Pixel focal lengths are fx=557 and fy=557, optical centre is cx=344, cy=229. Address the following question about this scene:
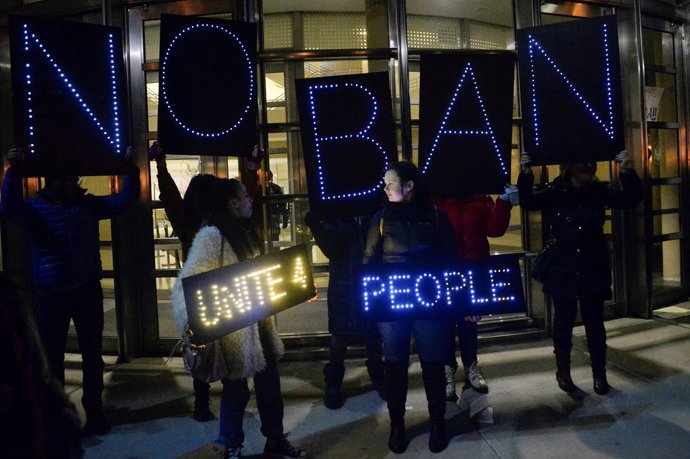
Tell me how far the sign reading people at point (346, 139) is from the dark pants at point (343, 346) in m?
0.99

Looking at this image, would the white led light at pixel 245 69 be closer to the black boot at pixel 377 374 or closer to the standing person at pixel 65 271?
the standing person at pixel 65 271

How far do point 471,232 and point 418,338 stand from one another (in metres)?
1.33

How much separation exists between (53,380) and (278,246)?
4.14 metres

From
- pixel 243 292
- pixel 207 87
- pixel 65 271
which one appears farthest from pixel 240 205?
pixel 65 271

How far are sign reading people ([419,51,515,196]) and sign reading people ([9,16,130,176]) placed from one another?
2.34 meters

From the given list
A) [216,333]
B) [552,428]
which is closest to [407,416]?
[552,428]

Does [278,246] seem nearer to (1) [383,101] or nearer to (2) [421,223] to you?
(1) [383,101]

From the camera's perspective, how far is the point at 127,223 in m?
5.70

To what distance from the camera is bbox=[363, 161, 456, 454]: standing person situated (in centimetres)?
351

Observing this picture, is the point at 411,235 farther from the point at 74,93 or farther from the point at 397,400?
the point at 74,93

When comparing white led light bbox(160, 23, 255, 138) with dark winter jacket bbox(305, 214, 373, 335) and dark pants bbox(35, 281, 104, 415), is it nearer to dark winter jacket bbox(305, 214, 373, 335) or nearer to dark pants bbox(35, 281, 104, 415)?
dark winter jacket bbox(305, 214, 373, 335)

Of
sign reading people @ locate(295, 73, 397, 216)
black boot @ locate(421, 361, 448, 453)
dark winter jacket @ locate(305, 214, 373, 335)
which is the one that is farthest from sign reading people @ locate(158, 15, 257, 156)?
black boot @ locate(421, 361, 448, 453)

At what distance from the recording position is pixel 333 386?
174 inches

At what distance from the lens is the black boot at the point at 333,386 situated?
14.3 feet
